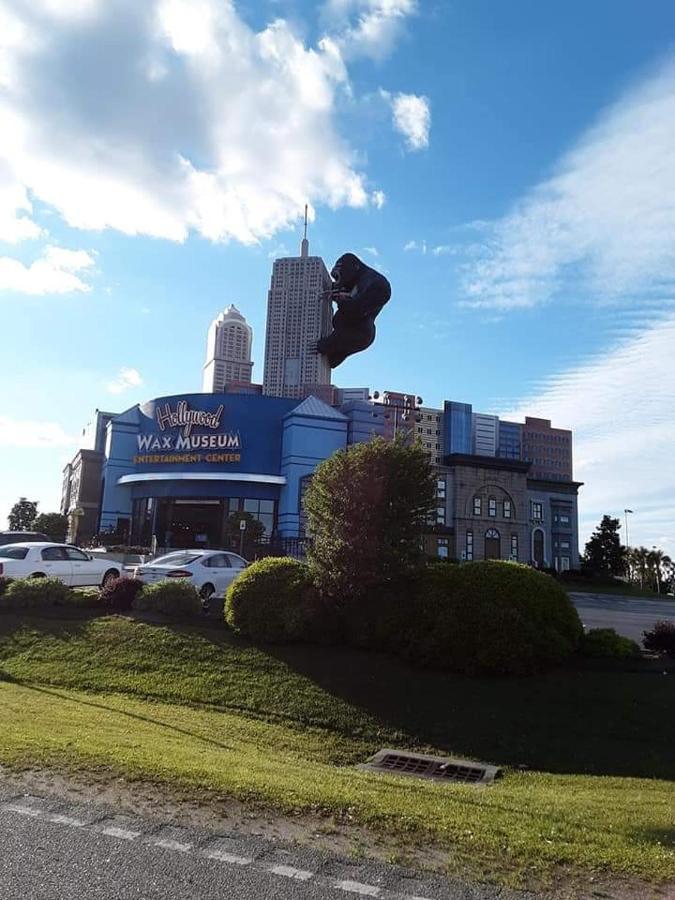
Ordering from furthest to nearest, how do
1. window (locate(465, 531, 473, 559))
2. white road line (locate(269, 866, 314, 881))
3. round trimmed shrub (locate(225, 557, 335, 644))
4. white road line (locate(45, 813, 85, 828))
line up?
window (locate(465, 531, 473, 559)) → round trimmed shrub (locate(225, 557, 335, 644)) → white road line (locate(45, 813, 85, 828)) → white road line (locate(269, 866, 314, 881))

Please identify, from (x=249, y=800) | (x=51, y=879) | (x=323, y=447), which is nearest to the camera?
(x=51, y=879)

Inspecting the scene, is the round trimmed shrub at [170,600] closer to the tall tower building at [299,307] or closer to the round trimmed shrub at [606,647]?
the tall tower building at [299,307]

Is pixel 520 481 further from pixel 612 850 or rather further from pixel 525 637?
pixel 612 850

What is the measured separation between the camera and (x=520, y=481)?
79.4 meters

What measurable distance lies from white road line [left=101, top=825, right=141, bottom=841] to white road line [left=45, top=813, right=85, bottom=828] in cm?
19

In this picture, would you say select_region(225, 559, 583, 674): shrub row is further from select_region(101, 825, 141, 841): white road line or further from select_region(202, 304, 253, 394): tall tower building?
select_region(202, 304, 253, 394): tall tower building

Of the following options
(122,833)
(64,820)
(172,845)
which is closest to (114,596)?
(64,820)

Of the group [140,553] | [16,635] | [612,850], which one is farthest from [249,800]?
[140,553]

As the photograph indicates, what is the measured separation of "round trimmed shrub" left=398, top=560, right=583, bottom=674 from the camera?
36.9 ft

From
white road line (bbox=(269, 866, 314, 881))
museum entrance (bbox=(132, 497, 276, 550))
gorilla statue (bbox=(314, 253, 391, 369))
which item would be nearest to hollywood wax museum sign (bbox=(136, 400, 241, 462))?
museum entrance (bbox=(132, 497, 276, 550))

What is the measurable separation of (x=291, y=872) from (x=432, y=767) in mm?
5025

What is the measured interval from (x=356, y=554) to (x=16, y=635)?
6928 mm

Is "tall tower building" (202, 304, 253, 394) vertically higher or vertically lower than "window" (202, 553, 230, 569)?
higher

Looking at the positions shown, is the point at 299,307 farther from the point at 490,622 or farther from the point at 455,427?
the point at 455,427
